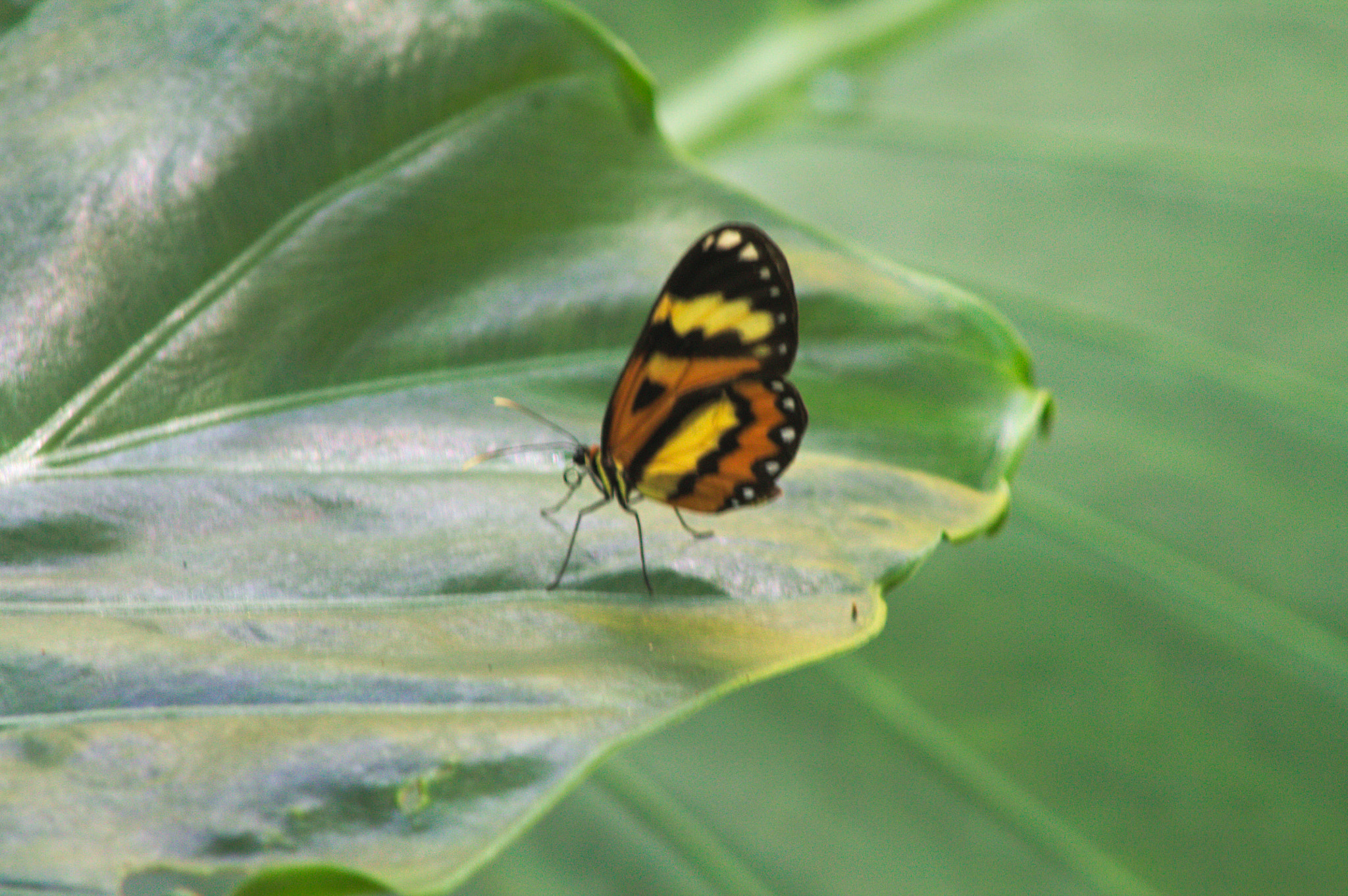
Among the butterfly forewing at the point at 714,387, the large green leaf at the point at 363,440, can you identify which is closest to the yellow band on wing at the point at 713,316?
the butterfly forewing at the point at 714,387

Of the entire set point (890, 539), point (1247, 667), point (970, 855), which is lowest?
point (970, 855)

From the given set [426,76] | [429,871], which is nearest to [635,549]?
[429,871]

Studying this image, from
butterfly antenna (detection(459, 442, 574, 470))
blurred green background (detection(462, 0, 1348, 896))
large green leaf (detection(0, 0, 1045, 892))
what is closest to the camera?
large green leaf (detection(0, 0, 1045, 892))

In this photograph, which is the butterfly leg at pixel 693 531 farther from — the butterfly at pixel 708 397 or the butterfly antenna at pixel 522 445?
the butterfly antenna at pixel 522 445

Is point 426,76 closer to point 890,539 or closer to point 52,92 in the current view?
point 52,92

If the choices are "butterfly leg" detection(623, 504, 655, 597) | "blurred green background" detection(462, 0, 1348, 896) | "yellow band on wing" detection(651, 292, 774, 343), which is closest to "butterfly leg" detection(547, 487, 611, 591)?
"butterfly leg" detection(623, 504, 655, 597)

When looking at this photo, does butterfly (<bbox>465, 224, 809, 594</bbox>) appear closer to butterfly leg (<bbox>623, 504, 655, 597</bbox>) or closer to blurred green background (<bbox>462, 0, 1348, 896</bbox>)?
butterfly leg (<bbox>623, 504, 655, 597</bbox>)

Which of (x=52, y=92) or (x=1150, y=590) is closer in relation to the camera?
(x=52, y=92)
